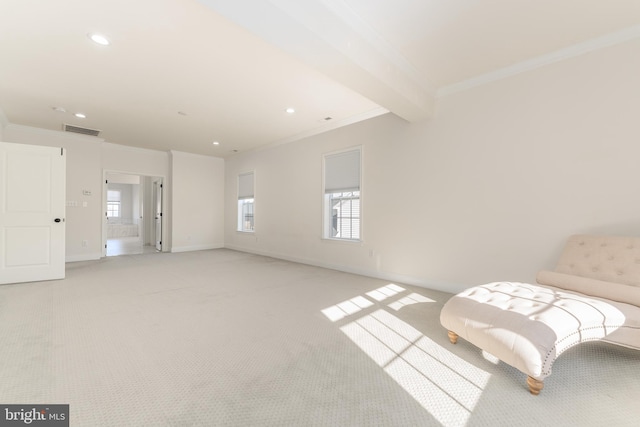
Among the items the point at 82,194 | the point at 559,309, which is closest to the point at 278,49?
the point at 559,309

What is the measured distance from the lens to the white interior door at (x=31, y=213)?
157 inches

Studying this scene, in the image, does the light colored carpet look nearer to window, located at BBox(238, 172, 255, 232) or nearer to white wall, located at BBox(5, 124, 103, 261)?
white wall, located at BBox(5, 124, 103, 261)

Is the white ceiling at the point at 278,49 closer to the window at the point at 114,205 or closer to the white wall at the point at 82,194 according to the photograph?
the white wall at the point at 82,194

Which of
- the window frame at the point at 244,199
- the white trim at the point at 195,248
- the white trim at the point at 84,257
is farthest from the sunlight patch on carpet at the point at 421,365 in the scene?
the white trim at the point at 84,257

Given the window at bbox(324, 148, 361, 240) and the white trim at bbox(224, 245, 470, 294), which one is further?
the window at bbox(324, 148, 361, 240)

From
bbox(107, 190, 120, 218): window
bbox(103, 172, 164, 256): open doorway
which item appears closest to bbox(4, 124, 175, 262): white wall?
bbox(103, 172, 164, 256): open doorway

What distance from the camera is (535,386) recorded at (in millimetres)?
1611

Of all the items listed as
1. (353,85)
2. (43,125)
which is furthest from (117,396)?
(43,125)

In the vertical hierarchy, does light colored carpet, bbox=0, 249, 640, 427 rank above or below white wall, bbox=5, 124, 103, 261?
below

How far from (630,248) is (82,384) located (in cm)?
419

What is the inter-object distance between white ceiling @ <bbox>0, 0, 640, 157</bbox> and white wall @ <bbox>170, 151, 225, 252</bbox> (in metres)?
3.13

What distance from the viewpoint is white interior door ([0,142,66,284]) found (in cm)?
399

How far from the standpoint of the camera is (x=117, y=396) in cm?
158

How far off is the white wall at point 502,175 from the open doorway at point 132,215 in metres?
5.56
